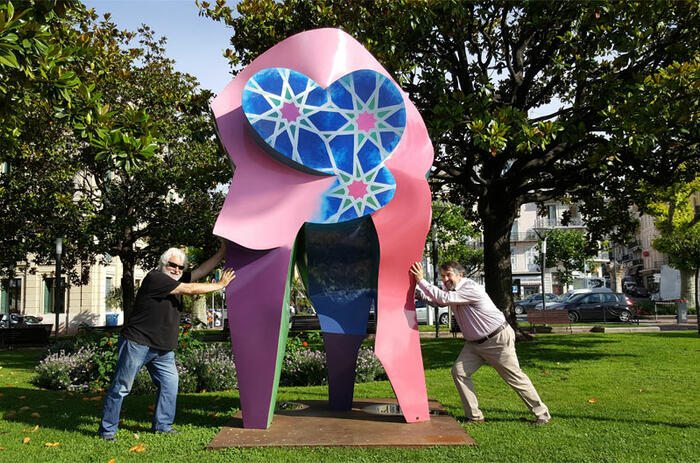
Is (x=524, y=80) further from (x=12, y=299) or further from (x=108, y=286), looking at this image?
(x=12, y=299)

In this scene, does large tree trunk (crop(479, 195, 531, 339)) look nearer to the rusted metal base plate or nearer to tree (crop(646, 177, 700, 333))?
the rusted metal base plate

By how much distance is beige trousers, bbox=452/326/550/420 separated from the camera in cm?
602

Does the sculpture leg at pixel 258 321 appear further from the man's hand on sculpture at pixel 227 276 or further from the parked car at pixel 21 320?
the parked car at pixel 21 320

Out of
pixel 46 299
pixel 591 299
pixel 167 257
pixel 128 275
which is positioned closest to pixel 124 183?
pixel 128 275

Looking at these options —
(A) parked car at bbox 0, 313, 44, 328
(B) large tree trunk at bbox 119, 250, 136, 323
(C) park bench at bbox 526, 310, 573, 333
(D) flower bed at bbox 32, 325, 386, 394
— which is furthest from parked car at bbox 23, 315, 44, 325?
(C) park bench at bbox 526, 310, 573, 333

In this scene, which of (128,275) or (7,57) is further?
(128,275)

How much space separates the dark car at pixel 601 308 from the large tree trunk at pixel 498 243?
1174 cm

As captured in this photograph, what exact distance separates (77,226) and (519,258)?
49.5 metres

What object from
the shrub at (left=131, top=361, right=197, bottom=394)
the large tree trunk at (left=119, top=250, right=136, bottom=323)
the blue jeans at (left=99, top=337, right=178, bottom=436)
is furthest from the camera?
the large tree trunk at (left=119, top=250, right=136, bottom=323)

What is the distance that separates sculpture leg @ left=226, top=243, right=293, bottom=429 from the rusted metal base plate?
28 cm

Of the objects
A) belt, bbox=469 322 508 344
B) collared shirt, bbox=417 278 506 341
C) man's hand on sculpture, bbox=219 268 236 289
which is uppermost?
man's hand on sculpture, bbox=219 268 236 289

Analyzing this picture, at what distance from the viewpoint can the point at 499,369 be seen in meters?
6.11

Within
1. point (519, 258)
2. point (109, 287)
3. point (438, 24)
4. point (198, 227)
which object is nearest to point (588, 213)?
point (438, 24)

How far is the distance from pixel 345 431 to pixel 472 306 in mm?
1861
